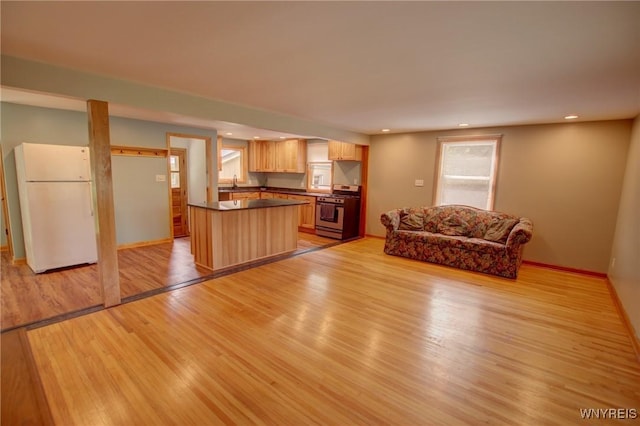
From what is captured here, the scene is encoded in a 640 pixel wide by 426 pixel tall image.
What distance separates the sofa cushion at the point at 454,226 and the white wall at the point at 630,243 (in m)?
1.83

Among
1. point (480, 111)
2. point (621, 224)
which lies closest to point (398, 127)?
point (480, 111)

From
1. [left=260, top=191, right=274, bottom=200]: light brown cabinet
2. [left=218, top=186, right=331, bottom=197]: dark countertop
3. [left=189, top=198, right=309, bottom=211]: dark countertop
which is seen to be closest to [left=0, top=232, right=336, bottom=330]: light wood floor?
[left=189, top=198, right=309, bottom=211]: dark countertop

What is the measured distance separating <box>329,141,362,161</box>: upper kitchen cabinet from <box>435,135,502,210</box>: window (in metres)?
1.76

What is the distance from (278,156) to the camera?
26.1 feet

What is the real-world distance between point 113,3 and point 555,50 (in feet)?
9.17

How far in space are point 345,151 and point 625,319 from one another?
515 cm

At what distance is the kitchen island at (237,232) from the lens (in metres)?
4.19

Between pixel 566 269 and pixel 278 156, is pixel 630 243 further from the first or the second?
pixel 278 156

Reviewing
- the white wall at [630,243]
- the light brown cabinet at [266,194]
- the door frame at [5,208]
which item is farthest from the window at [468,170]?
the door frame at [5,208]

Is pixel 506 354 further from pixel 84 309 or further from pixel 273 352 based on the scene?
pixel 84 309

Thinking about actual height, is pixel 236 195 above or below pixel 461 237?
above

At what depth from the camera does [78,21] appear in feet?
6.03

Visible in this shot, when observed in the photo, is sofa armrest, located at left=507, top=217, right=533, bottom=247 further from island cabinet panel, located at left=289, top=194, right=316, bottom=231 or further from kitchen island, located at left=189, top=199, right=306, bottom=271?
island cabinet panel, located at left=289, top=194, right=316, bottom=231

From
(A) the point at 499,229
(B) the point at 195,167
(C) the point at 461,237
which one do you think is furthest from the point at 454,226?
(B) the point at 195,167
